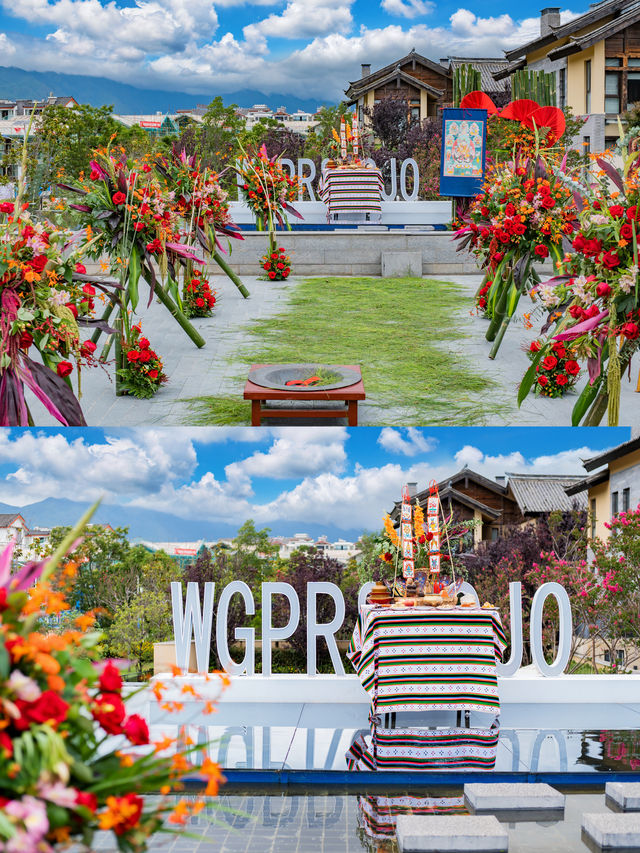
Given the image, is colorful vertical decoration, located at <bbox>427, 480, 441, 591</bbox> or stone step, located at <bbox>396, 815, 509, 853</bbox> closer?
stone step, located at <bbox>396, 815, 509, 853</bbox>

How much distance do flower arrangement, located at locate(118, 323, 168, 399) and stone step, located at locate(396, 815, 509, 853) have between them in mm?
4344

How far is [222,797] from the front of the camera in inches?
159

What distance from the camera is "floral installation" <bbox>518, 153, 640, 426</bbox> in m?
3.74

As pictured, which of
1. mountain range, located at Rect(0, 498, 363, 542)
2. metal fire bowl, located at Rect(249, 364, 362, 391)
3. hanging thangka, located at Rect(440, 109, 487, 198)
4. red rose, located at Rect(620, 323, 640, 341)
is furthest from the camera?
hanging thangka, located at Rect(440, 109, 487, 198)

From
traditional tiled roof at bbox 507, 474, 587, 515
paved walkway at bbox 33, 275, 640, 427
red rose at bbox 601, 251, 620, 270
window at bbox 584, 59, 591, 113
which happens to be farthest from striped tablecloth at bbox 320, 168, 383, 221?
window at bbox 584, 59, 591, 113

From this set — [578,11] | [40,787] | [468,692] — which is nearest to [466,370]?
[468,692]

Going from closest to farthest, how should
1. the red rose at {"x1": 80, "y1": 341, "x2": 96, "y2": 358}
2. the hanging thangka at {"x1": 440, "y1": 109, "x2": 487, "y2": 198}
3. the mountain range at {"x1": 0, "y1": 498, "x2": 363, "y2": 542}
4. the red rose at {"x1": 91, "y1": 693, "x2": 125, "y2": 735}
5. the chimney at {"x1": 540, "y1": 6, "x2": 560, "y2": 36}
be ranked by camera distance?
1. the red rose at {"x1": 91, "y1": 693, "x2": 125, "y2": 735}
2. the red rose at {"x1": 80, "y1": 341, "x2": 96, "y2": 358}
3. the mountain range at {"x1": 0, "y1": 498, "x2": 363, "y2": 542}
4. the hanging thangka at {"x1": 440, "y1": 109, "x2": 487, "y2": 198}
5. the chimney at {"x1": 540, "y1": 6, "x2": 560, "y2": 36}

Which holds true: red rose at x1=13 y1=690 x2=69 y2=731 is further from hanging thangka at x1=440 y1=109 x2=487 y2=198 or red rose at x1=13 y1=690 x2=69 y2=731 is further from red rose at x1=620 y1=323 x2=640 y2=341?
hanging thangka at x1=440 y1=109 x2=487 y2=198

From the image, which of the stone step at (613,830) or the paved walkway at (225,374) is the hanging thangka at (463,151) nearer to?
the paved walkway at (225,374)

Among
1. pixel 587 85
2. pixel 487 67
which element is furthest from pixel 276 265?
pixel 487 67

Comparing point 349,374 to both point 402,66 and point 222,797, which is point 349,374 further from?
point 402,66

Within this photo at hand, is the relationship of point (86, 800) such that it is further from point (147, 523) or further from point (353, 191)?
point (353, 191)

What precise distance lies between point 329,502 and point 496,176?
283cm

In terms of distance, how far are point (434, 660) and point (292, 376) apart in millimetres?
2316
